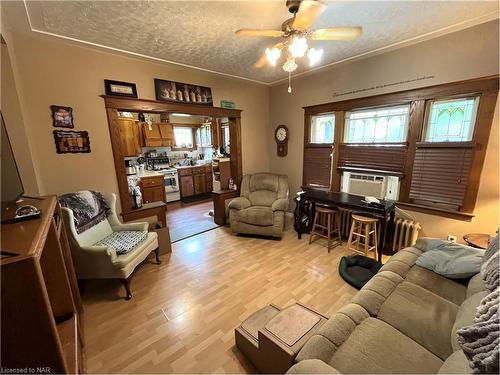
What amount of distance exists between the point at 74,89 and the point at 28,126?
0.62m

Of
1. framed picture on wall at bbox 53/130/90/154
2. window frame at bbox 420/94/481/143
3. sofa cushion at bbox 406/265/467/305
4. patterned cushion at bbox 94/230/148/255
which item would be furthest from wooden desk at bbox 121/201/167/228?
window frame at bbox 420/94/481/143

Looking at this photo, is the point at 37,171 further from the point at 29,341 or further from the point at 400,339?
the point at 400,339

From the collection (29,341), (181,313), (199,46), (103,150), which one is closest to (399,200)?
(181,313)

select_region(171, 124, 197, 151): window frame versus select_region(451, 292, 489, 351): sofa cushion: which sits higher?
select_region(171, 124, 197, 151): window frame

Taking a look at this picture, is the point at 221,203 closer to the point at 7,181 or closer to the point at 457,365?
the point at 7,181

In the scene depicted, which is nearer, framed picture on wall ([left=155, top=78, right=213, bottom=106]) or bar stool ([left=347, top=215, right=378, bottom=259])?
bar stool ([left=347, top=215, right=378, bottom=259])

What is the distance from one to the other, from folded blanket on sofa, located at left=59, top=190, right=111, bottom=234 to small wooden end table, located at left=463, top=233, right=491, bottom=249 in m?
3.99

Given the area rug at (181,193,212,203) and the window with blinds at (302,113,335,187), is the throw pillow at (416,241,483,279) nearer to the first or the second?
the window with blinds at (302,113,335,187)

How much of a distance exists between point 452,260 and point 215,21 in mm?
2899

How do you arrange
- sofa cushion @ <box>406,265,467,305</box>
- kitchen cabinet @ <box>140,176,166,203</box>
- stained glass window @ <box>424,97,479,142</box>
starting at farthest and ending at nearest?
kitchen cabinet @ <box>140,176,166,203</box> → stained glass window @ <box>424,97,479,142</box> → sofa cushion @ <box>406,265,467,305</box>

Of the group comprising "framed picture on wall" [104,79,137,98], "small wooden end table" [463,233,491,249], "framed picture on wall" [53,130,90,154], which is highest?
"framed picture on wall" [104,79,137,98]

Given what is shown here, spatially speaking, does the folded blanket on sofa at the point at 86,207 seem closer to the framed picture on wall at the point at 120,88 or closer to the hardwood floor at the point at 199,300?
the hardwood floor at the point at 199,300

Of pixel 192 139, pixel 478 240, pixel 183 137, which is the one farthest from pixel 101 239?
pixel 192 139

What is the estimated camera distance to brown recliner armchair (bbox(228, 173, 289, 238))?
10.9ft
